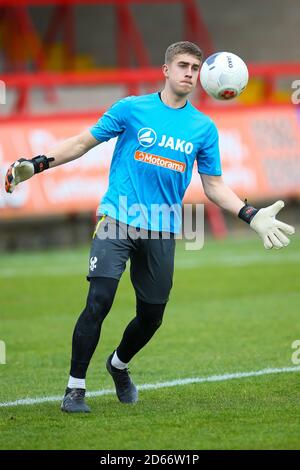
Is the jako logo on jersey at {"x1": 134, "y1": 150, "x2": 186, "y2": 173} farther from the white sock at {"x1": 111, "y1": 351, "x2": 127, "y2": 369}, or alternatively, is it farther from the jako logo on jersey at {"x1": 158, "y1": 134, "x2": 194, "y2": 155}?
the white sock at {"x1": 111, "y1": 351, "x2": 127, "y2": 369}

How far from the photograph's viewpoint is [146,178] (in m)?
7.26

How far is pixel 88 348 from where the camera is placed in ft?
23.2

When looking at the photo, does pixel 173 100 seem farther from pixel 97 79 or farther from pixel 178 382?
pixel 97 79

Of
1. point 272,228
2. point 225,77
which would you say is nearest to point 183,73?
point 225,77

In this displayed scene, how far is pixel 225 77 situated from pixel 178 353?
3.20 meters

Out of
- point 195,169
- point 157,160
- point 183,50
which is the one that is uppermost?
point 183,50

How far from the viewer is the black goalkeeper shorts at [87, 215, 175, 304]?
719cm

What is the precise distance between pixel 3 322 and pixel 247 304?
9.18 ft

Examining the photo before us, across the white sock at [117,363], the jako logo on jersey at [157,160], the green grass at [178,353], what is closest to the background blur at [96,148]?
the green grass at [178,353]

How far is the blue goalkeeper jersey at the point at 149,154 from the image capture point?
725cm

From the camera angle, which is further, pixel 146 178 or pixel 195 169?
pixel 195 169

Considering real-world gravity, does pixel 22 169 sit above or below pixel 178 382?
above

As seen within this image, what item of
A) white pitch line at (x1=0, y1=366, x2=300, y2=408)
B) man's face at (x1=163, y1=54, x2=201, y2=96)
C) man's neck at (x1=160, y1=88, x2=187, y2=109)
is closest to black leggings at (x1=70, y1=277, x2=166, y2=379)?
white pitch line at (x1=0, y1=366, x2=300, y2=408)
